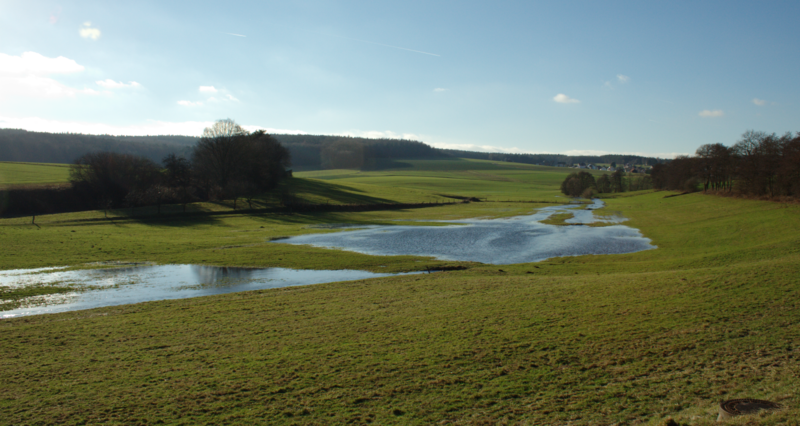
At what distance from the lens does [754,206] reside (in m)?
48.8

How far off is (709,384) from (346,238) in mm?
35313

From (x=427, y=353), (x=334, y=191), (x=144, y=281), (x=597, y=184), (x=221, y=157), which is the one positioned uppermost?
(x=221, y=157)

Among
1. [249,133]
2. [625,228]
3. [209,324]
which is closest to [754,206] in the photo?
[625,228]

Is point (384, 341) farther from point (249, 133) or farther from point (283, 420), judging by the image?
point (249, 133)

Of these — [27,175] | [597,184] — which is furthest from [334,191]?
[597,184]

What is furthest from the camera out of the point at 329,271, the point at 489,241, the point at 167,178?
the point at 167,178

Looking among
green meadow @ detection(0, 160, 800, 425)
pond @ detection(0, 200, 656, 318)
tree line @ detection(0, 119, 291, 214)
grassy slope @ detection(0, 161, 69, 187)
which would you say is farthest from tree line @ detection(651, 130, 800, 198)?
grassy slope @ detection(0, 161, 69, 187)

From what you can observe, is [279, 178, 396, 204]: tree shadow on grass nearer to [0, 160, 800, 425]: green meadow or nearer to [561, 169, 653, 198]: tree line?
[0, 160, 800, 425]: green meadow

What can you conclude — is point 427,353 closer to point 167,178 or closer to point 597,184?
point 167,178

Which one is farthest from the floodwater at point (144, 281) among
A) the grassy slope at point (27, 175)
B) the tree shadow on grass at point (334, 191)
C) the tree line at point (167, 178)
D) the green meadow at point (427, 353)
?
the tree shadow on grass at point (334, 191)

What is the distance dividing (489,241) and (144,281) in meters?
27.3

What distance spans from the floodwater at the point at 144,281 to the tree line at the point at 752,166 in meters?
50.5

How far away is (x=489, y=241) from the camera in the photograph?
39.4 meters

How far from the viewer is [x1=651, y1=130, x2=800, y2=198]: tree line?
4822 cm
